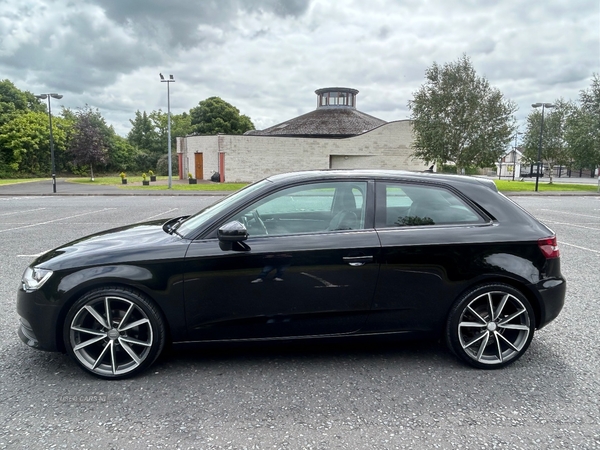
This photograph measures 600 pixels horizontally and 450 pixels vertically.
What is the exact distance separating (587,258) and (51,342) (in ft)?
26.1

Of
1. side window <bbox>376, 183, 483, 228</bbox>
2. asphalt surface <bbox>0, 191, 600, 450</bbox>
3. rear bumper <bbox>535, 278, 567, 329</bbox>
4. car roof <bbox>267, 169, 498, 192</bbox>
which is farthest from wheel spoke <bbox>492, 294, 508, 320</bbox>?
car roof <bbox>267, 169, 498, 192</bbox>

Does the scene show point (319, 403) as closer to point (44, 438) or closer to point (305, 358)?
point (305, 358)

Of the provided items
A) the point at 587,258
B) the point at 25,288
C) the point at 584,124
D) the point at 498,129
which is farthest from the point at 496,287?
the point at 584,124

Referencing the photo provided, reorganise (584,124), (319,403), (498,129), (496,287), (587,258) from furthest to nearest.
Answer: (584,124), (498,129), (587,258), (496,287), (319,403)

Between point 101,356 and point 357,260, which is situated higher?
point 357,260

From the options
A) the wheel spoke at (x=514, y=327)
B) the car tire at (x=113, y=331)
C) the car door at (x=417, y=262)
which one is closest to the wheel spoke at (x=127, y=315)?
the car tire at (x=113, y=331)

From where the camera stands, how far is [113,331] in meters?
2.93

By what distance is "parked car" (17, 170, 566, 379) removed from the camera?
9.55ft

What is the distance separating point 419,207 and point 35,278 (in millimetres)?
3025

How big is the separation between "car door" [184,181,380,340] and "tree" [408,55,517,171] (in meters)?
27.3

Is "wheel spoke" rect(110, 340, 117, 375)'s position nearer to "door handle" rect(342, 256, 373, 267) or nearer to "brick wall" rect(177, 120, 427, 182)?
"door handle" rect(342, 256, 373, 267)

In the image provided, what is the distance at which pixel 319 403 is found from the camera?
105 inches

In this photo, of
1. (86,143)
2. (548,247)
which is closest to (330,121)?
(86,143)

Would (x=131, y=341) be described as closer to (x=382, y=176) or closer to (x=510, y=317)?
(x=382, y=176)
